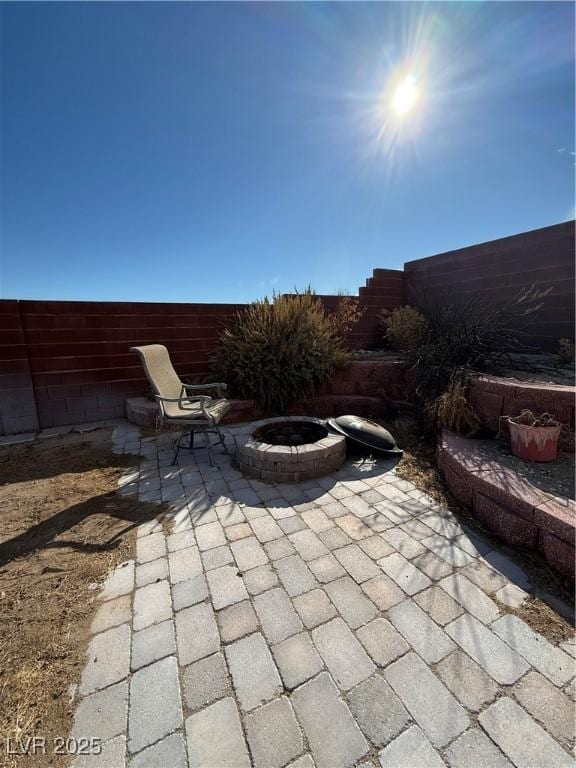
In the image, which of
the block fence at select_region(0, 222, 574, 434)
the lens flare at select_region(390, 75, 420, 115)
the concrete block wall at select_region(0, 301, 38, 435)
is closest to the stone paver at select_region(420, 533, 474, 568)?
the block fence at select_region(0, 222, 574, 434)

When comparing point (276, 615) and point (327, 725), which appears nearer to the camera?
point (327, 725)

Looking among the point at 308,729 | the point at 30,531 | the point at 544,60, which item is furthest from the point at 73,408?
the point at 544,60

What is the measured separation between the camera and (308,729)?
96 centimetres

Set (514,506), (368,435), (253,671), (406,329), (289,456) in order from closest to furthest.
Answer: (253,671), (514,506), (289,456), (368,435), (406,329)

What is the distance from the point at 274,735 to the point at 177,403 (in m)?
2.74

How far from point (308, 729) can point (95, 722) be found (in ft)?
2.24

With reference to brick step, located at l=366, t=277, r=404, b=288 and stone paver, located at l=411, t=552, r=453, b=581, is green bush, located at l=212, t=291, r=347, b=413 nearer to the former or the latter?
brick step, located at l=366, t=277, r=404, b=288

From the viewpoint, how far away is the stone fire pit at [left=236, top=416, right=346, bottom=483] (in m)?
2.56

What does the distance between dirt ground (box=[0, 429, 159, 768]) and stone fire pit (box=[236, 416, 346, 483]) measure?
837mm

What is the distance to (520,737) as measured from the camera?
3.07ft

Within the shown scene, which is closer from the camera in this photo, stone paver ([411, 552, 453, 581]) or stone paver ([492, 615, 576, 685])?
stone paver ([492, 615, 576, 685])

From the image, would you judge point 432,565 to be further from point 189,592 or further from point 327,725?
point 189,592

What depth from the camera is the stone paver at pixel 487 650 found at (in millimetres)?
1116

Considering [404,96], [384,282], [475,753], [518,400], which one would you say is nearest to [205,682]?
[475,753]
